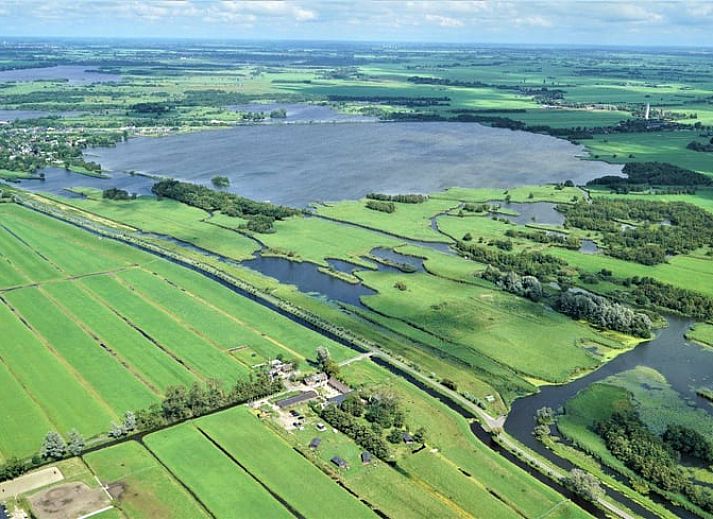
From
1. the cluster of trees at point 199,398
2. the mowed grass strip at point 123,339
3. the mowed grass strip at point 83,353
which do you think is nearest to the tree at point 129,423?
the cluster of trees at point 199,398

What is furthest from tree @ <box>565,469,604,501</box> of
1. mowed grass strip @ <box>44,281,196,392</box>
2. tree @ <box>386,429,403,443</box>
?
mowed grass strip @ <box>44,281,196,392</box>

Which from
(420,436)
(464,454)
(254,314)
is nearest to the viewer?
(464,454)

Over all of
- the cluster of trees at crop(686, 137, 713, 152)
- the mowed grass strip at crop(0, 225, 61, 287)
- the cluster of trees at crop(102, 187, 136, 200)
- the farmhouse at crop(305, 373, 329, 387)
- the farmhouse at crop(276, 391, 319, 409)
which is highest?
the cluster of trees at crop(686, 137, 713, 152)

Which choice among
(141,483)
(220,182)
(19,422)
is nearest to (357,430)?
(141,483)

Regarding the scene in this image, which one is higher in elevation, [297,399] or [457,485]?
[297,399]

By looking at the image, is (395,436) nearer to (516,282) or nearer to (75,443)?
(75,443)

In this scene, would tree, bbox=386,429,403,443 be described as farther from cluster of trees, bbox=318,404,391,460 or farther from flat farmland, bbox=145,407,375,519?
flat farmland, bbox=145,407,375,519

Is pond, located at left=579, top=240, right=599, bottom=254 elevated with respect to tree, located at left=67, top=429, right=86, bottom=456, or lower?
elevated
